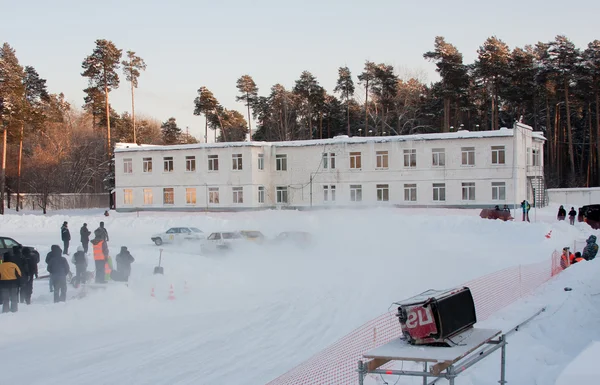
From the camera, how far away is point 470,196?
50.0 meters

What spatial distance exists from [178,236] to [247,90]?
58684 millimetres

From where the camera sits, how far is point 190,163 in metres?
55.9

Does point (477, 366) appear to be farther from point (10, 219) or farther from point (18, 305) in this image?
point (10, 219)

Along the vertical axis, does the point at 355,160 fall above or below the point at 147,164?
below

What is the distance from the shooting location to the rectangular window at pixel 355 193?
53344mm

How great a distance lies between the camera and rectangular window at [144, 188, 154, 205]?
5719 cm

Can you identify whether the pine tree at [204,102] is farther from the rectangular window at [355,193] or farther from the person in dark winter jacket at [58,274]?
the person in dark winter jacket at [58,274]

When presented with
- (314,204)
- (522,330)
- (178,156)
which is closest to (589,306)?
(522,330)

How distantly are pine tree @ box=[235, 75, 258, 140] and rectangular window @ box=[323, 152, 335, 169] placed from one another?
130 ft

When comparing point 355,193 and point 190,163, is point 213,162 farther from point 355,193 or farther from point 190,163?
point 355,193

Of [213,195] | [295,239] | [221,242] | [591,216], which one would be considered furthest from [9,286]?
[213,195]

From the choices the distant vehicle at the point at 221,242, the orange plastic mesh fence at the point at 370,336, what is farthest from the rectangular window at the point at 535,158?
the orange plastic mesh fence at the point at 370,336

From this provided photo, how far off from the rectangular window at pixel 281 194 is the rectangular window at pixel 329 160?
15.5 feet

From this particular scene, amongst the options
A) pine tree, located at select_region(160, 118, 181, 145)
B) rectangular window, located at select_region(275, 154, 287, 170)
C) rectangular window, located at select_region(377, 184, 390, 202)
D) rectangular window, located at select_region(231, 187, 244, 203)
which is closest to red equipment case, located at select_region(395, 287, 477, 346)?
rectangular window, located at select_region(377, 184, 390, 202)
